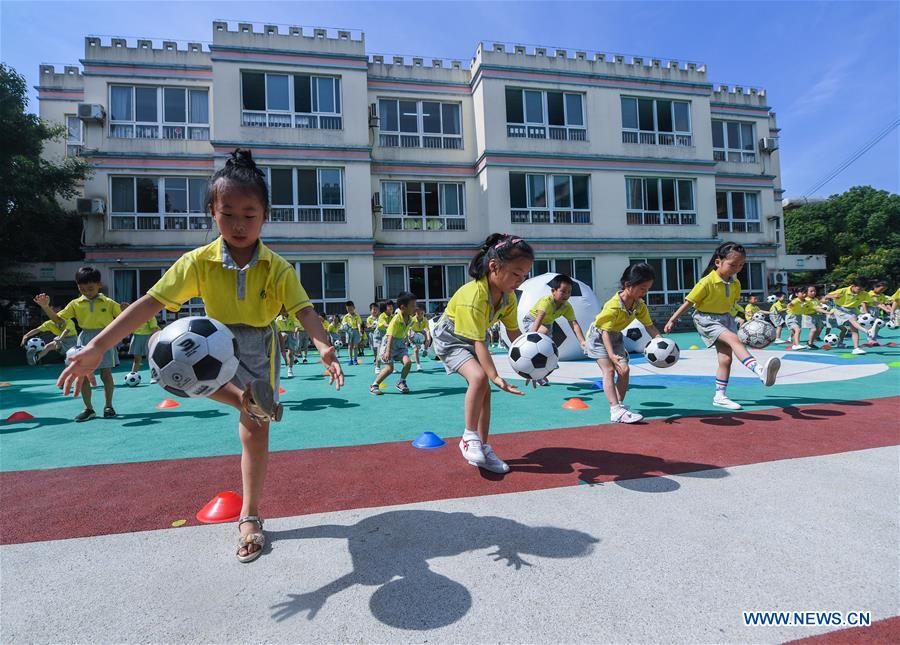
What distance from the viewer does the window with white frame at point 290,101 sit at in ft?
58.7

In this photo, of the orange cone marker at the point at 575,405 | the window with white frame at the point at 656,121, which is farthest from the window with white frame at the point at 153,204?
the window with white frame at the point at 656,121

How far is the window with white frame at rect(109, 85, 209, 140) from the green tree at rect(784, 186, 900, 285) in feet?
137

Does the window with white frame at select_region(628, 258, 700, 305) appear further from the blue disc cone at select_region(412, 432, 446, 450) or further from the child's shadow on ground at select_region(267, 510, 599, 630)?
the child's shadow on ground at select_region(267, 510, 599, 630)

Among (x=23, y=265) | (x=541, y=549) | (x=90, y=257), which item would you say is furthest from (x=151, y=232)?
(x=541, y=549)

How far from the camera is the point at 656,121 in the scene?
21.2 meters

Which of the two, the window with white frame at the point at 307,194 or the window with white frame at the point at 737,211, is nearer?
the window with white frame at the point at 307,194

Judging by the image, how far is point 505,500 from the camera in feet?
9.87

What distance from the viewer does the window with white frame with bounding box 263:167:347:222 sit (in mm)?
17984

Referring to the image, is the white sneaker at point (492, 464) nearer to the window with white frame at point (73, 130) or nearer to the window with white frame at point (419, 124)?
the window with white frame at point (419, 124)

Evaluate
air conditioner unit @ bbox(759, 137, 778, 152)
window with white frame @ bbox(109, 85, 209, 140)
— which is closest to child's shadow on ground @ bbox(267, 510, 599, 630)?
window with white frame @ bbox(109, 85, 209, 140)

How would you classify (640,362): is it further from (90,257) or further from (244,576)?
(90,257)

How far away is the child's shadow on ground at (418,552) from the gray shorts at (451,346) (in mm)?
1265

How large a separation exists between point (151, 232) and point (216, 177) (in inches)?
719

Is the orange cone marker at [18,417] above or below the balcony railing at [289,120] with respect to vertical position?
below
